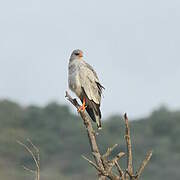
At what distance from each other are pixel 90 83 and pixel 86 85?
0.05 metres

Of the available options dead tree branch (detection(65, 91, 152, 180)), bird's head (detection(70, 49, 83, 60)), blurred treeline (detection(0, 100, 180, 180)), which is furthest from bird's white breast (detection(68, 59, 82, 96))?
blurred treeline (detection(0, 100, 180, 180))

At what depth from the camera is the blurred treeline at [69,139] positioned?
1924 inches

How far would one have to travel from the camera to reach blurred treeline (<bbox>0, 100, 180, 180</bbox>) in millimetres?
48875

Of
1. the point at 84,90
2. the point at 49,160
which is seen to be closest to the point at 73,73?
the point at 84,90

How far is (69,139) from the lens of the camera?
58.9 m

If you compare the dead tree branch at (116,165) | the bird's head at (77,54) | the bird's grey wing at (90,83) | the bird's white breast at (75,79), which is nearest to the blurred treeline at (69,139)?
the bird's head at (77,54)

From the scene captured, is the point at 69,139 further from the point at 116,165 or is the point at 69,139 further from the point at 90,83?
the point at 116,165

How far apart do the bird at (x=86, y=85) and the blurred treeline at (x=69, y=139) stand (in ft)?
101

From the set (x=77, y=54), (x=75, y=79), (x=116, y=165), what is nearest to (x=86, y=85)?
(x=75, y=79)

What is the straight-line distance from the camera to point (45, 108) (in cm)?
6594

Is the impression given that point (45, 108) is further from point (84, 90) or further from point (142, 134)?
point (84, 90)

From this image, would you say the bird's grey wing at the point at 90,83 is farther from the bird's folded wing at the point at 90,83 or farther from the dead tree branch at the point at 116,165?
the dead tree branch at the point at 116,165

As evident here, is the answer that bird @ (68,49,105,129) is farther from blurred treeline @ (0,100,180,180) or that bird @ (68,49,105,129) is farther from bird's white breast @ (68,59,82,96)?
blurred treeline @ (0,100,180,180)

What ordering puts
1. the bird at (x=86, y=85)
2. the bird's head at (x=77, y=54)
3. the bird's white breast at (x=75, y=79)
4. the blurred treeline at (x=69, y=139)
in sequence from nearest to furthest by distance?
the bird at (x=86, y=85) < the bird's white breast at (x=75, y=79) < the bird's head at (x=77, y=54) < the blurred treeline at (x=69, y=139)
